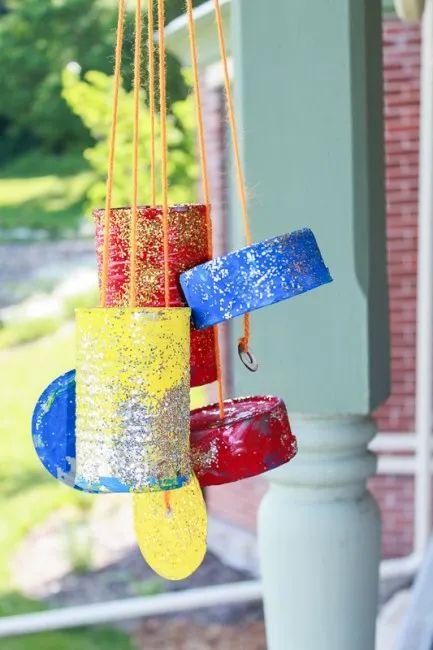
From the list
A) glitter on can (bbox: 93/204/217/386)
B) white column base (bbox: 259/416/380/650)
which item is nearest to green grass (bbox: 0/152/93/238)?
white column base (bbox: 259/416/380/650)

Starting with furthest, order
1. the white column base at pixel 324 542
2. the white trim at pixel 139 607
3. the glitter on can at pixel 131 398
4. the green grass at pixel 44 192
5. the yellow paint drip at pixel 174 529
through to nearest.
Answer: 1. the green grass at pixel 44 192
2. the white trim at pixel 139 607
3. the white column base at pixel 324 542
4. the yellow paint drip at pixel 174 529
5. the glitter on can at pixel 131 398

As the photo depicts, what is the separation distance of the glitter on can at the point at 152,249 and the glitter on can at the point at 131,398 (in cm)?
10

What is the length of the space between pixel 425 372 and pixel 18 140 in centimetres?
915

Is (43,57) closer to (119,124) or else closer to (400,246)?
(119,124)

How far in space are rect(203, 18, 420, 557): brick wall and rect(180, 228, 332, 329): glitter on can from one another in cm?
365

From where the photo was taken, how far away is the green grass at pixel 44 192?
11.0 metres

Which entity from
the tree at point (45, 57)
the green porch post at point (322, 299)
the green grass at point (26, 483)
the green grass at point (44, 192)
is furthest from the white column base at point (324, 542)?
the green grass at point (44, 192)

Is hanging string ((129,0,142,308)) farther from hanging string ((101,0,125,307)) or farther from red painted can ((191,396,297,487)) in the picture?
red painted can ((191,396,297,487))

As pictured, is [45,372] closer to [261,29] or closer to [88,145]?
[88,145]

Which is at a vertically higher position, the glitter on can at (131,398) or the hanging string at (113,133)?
the hanging string at (113,133)

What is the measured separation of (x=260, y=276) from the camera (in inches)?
34.9

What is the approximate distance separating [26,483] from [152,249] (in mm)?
7577

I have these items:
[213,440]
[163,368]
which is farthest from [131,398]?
[213,440]

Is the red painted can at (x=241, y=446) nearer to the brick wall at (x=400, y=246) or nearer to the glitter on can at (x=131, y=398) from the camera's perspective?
the glitter on can at (x=131, y=398)
